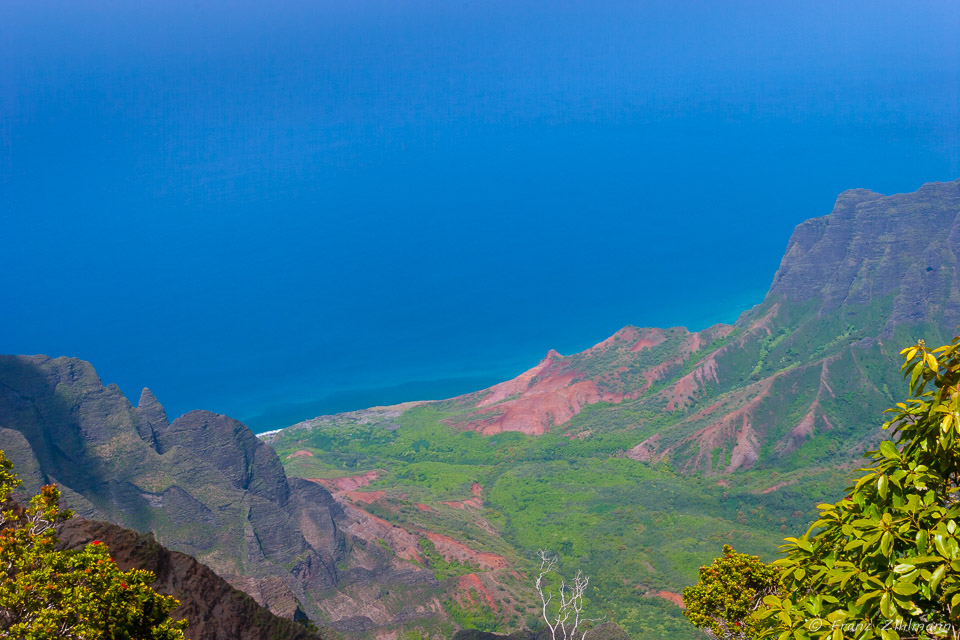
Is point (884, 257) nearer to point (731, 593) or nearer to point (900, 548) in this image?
point (731, 593)

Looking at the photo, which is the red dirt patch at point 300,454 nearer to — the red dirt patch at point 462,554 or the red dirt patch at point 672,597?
the red dirt patch at point 462,554

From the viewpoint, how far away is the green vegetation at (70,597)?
42.0 ft

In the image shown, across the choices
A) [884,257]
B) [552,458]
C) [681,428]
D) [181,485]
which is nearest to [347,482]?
[552,458]

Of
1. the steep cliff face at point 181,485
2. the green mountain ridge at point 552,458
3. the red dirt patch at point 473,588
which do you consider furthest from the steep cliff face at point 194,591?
the red dirt patch at point 473,588

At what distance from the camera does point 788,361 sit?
147m

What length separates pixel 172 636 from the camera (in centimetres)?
1423

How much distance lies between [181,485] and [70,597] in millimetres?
67101

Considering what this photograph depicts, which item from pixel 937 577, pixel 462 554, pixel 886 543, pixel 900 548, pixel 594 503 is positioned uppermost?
pixel 594 503

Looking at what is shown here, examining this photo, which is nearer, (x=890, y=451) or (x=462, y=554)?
(x=890, y=451)

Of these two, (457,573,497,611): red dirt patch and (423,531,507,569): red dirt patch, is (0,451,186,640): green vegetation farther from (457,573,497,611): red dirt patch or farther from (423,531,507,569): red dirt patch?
(423,531,507,569): red dirt patch

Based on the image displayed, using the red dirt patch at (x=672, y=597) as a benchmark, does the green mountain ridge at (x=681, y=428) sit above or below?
above

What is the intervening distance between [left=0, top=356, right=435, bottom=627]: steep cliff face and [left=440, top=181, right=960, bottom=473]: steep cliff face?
234ft

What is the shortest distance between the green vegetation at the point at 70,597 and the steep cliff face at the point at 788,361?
11656 centimetres

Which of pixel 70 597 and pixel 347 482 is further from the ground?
pixel 347 482
